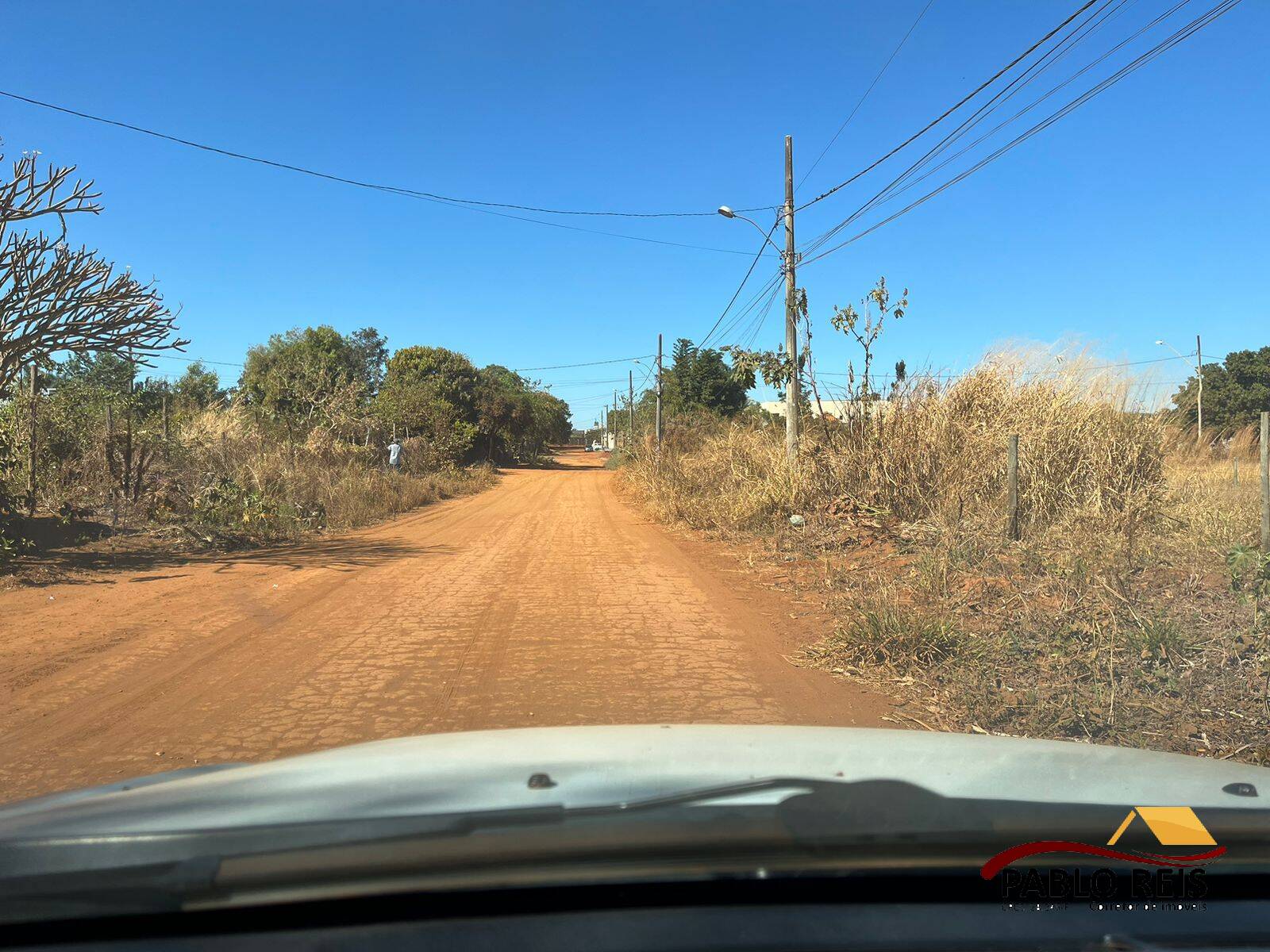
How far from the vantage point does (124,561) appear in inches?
436

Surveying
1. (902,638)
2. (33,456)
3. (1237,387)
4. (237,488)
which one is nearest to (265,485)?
(237,488)

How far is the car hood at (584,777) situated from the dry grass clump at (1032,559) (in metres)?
2.35

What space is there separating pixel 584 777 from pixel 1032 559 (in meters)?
7.37

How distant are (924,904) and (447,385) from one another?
1662 inches

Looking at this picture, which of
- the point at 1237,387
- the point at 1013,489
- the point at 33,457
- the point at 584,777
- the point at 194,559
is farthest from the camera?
the point at 1237,387

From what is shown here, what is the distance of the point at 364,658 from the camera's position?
656 centimetres

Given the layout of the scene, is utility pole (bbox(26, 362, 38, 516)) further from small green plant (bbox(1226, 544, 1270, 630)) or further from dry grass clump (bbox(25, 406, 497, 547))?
small green plant (bbox(1226, 544, 1270, 630))

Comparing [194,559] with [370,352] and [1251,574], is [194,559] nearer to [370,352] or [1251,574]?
[1251,574]

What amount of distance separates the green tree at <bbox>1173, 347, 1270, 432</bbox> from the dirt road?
97.8 ft

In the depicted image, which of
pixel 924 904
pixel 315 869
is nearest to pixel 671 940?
pixel 924 904

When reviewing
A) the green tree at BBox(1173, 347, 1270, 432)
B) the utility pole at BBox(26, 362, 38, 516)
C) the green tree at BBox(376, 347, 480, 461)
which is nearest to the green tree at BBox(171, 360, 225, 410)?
the green tree at BBox(376, 347, 480, 461)

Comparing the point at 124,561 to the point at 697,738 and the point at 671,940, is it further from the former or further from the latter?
the point at 671,940

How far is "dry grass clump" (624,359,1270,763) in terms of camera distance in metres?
5.21

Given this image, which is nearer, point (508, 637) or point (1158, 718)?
point (1158, 718)
